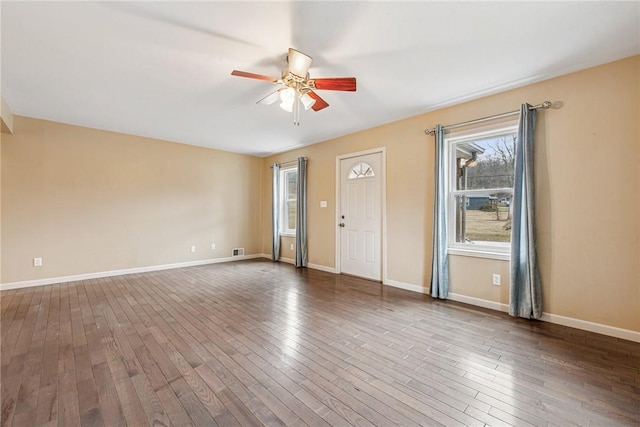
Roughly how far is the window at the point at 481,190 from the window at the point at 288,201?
3688 mm

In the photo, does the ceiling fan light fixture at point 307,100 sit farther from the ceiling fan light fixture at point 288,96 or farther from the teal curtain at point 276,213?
the teal curtain at point 276,213

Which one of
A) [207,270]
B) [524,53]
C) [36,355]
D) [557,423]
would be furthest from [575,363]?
[207,270]

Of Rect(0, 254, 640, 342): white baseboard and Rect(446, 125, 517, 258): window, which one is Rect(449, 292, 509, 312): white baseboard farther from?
Rect(446, 125, 517, 258): window

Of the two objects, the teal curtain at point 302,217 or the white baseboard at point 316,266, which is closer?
the white baseboard at point 316,266

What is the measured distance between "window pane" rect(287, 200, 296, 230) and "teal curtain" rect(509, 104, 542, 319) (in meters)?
4.44

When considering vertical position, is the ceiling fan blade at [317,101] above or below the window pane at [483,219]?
above

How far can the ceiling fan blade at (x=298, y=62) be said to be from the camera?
7.31 feet

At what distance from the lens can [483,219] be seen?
11.3ft

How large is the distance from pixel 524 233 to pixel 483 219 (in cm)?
55

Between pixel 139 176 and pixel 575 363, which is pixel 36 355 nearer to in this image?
pixel 139 176

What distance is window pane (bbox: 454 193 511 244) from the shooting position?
324 centimetres

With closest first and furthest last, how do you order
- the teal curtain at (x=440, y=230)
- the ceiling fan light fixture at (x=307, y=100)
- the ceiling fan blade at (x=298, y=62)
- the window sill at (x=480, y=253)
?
the ceiling fan blade at (x=298, y=62)
the ceiling fan light fixture at (x=307, y=100)
the window sill at (x=480, y=253)
the teal curtain at (x=440, y=230)

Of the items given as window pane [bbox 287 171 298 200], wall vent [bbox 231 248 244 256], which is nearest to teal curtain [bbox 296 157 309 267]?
window pane [bbox 287 171 298 200]

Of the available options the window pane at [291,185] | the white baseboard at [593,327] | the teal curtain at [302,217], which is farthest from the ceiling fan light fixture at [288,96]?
the window pane at [291,185]
